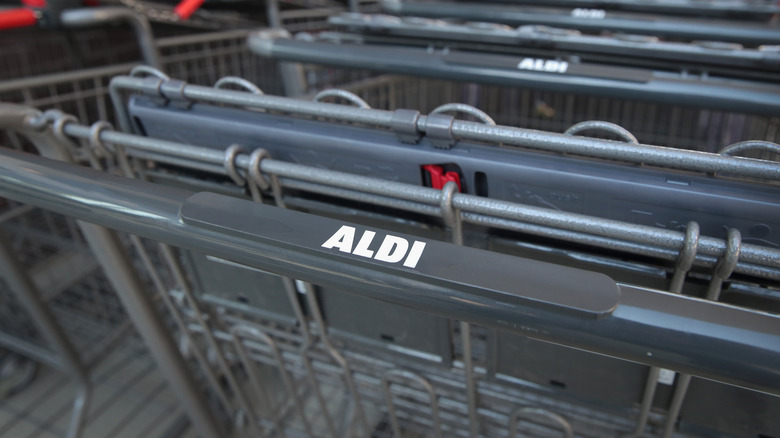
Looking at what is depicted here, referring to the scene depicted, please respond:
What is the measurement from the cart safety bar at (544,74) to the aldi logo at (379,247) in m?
0.63

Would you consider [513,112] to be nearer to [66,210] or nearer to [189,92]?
[189,92]

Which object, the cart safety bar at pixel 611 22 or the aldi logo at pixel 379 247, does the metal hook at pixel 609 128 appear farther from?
the cart safety bar at pixel 611 22

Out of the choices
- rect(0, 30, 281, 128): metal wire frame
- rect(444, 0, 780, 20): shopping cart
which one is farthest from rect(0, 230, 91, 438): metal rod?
rect(444, 0, 780, 20): shopping cart

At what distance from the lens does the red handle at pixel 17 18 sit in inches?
55.9

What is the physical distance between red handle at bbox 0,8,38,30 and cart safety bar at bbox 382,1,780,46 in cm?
108

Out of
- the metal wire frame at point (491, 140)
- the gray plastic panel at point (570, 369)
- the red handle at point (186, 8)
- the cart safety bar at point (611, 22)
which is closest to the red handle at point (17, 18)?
the red handle at point (186, 8)

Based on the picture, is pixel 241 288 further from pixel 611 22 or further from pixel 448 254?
pixel 611 22

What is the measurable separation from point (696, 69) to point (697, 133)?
1.07 metres

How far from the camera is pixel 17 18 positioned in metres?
1.45

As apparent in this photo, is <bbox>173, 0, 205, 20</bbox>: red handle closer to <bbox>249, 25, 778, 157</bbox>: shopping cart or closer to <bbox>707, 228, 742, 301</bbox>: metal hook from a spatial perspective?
<bbox>249, 25, 778, 157</bbox>: shopping cart

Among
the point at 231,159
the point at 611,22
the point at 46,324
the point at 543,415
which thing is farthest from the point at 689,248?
the point at 46,324

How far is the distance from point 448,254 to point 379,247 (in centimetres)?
7

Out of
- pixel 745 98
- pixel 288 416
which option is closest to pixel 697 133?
pixel 745 98

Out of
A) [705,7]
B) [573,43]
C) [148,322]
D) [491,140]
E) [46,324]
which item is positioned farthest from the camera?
[705,7]
